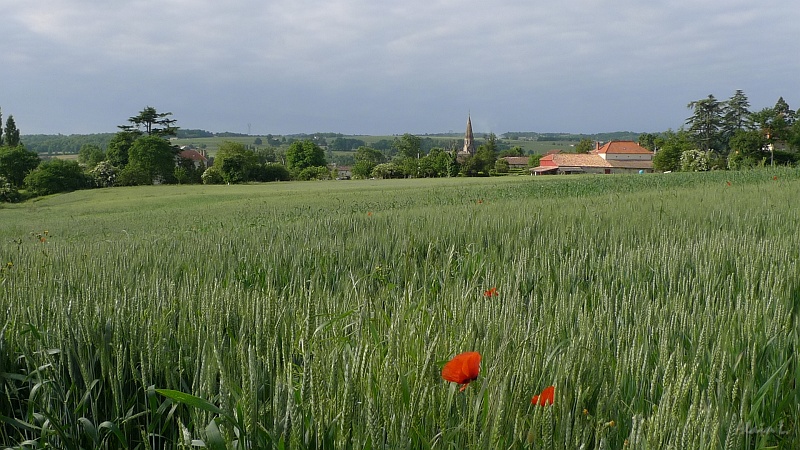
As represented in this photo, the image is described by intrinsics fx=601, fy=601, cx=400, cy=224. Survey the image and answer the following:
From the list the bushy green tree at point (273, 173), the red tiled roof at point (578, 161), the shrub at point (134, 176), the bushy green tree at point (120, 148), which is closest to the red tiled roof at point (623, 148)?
the red tiled roof at point (578, 161)

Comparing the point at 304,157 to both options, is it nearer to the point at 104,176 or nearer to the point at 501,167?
the point at 501,167

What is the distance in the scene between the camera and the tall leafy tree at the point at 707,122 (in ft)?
246

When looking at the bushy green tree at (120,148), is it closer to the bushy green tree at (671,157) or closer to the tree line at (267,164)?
the tree line at (267,164)

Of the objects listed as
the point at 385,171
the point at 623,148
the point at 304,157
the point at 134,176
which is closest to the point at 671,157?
the point at 385,171

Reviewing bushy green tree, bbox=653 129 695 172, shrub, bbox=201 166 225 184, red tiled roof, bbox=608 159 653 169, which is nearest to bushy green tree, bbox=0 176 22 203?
shrub, bbox=201 166 225 184

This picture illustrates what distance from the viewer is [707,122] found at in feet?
247

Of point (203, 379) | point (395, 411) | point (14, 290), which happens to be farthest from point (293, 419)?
point (14, 290)

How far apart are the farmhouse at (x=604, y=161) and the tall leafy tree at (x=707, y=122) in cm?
780

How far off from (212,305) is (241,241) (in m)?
2.87

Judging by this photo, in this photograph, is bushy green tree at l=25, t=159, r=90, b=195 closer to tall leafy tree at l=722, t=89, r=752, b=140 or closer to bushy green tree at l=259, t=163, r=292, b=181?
bushy green tree at l=259, t=163, r=292, b=181

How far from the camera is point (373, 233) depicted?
480 centimetres

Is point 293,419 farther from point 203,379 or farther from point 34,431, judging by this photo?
point 34,431

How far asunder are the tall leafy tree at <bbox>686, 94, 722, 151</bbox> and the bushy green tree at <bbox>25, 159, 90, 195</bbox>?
70.0m

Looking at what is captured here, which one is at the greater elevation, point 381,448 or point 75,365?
point 381,448
